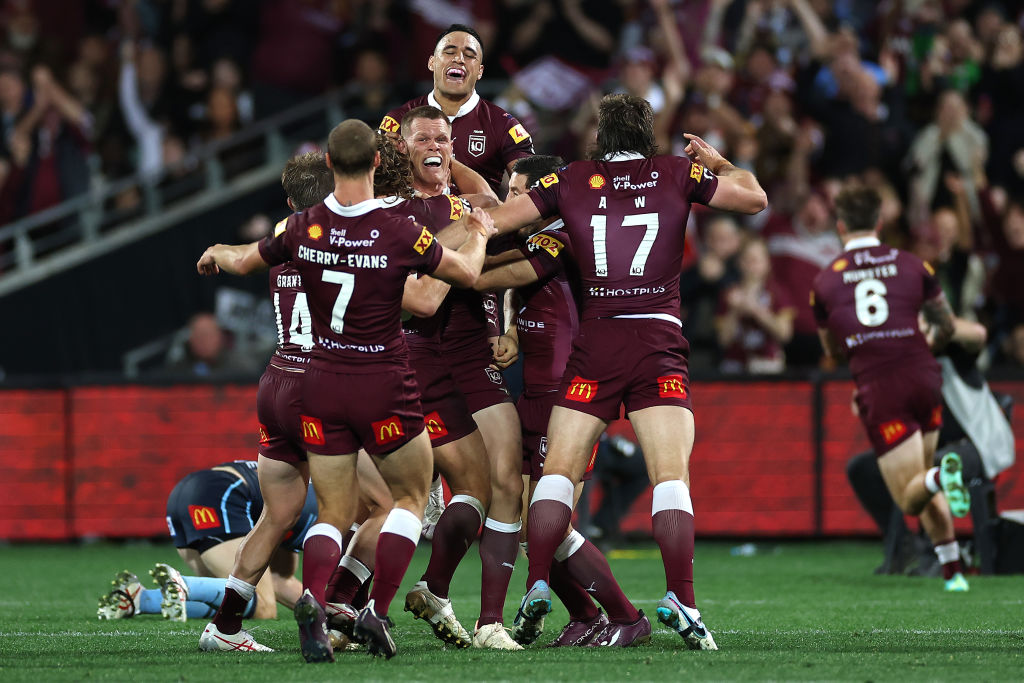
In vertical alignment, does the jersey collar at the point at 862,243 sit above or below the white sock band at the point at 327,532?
above

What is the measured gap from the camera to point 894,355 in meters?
10.2

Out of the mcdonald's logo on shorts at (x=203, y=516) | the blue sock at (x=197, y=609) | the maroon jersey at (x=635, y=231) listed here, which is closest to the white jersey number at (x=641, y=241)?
the maroon jersey at (x=635, y=231)

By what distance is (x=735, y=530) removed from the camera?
13.3 meters

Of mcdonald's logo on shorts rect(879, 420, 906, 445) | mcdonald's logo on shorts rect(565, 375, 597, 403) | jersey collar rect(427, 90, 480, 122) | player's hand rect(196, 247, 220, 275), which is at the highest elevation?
jersey collar rect(427, 90, 480, 122)

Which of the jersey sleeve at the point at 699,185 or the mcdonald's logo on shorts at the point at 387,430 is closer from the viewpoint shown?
the mcdonald's logo on shorts at the point at 387,430

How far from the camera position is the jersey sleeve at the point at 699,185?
688cm

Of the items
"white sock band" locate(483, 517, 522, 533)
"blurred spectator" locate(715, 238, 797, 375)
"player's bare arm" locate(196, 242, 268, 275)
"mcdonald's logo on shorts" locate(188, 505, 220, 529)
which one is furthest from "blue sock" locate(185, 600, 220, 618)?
"blurred spectator" locate(715, 238, 797, 375)

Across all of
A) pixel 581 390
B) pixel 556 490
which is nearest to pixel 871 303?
pixel 581 390

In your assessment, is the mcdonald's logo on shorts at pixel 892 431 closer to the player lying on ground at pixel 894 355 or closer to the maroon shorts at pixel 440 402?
the player lying on ground at pixel 894 355

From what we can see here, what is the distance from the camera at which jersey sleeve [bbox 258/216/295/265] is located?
6457 millimetres

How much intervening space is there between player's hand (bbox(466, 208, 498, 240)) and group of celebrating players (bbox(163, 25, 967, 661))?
1cm

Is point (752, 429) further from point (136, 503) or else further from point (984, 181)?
point (136, 503)

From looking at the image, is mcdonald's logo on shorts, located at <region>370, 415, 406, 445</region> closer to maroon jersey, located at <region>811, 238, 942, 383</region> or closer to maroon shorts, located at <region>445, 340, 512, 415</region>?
maroon shorts, located at <region>445, 340, 512, 415</region>

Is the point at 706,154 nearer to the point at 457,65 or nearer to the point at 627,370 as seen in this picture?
the point at 627,370
